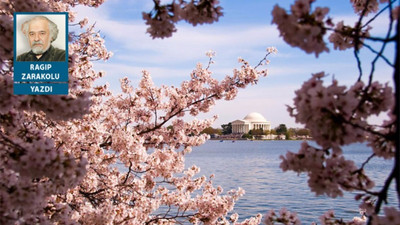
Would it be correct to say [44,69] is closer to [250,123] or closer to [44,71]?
[44,71]

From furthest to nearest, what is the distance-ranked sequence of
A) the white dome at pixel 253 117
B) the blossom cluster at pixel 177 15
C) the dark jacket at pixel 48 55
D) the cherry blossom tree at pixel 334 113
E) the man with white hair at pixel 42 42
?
the white dome at pixel 253 117, the dark jacket at pixel 48 55, the man with white hair at pixel 42 42, the blossom cluster at pixel 177 15, the cherry blossom tree at pixel 334 113

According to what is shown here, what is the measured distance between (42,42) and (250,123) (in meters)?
155

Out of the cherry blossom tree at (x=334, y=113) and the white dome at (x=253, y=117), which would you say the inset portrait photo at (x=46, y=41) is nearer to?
the cherry blossom tree at (x=334, y=113)

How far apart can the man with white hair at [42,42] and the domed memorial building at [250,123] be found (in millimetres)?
146071

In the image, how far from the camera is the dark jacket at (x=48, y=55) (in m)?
5.59

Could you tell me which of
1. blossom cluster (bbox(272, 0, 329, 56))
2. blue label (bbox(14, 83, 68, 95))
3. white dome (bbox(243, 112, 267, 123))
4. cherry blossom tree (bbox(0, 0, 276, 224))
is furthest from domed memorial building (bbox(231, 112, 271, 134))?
blossom cluster (bbox(272, 0, 329, 56))

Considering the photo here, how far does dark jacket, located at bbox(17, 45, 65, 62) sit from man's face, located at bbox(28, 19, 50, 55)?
3.0 inches

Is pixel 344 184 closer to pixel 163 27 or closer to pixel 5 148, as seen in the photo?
pixel 163 27

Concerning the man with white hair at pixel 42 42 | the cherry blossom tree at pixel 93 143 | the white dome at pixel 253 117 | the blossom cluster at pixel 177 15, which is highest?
the white dome at pixel 253 117

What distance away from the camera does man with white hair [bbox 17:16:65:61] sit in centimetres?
546

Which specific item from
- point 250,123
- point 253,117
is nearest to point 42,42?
point 253,117

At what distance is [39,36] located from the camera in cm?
599

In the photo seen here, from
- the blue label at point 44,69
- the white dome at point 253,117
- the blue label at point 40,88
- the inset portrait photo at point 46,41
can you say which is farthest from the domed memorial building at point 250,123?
the blue label at point 40,88

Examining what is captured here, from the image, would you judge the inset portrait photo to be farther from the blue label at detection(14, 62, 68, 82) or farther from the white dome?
the white dome
